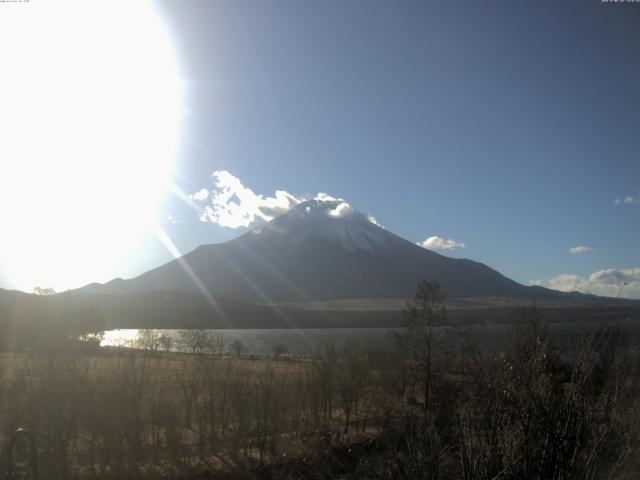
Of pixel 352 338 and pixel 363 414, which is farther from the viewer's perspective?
pixel 352 338

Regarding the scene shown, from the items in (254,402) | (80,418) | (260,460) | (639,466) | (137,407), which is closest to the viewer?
(639,466)

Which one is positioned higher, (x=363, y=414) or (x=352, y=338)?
(x=352, y=338)

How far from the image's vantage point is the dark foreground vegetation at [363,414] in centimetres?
401

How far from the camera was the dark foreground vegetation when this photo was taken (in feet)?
13.2

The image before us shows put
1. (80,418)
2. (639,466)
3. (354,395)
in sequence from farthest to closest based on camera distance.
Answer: (354,395) → (80,418) → (639,466)

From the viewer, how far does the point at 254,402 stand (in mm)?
18594

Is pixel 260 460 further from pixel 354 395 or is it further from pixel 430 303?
pixel 430 303

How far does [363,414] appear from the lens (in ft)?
83.0

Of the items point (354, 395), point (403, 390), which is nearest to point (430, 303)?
point (403, 390)

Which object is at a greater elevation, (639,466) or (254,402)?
(639,466)

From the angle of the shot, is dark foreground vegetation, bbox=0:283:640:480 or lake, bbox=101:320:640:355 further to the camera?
lake, bbox=101:320:640:355

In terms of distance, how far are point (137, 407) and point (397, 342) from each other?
1478 cm

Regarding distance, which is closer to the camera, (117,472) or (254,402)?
(117,472)

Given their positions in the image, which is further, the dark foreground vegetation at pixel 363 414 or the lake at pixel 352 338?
the lake at pixel 352 338
